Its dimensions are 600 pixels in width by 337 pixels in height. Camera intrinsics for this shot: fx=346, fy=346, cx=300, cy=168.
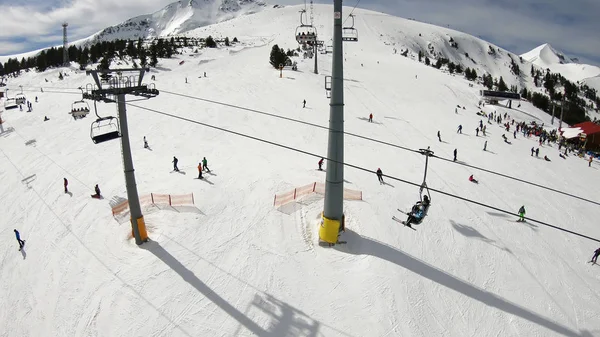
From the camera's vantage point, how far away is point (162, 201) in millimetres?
16500

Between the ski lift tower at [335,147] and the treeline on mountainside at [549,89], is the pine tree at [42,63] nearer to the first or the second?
the ski lift tower at [335,147]

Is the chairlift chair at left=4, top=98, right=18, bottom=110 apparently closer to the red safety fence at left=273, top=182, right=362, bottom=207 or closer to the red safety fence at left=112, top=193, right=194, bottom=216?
the red safety fence at left=112, top=193, right=194, bottom=216

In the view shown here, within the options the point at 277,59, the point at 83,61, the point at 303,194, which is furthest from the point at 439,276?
the point at 83,61

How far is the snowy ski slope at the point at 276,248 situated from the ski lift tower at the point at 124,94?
1.01 meters

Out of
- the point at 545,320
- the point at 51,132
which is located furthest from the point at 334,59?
the point at 51,132

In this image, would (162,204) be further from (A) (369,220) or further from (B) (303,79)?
(B) (303,79)

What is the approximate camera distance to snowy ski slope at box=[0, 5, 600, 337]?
1091 cm

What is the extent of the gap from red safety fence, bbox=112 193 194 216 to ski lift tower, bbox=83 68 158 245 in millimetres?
2600

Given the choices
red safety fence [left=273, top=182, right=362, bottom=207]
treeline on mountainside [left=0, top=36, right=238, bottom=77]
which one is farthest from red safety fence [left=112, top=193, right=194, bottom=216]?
treeline on mountainside [left=0, top=36, right=238, bottom=77]

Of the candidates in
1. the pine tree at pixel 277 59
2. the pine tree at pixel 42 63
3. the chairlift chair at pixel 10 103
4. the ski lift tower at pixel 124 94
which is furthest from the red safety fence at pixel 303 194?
the pine tree at pixel 42 63

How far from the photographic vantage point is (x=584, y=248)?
1563 cm

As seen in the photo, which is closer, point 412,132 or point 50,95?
point 412,132

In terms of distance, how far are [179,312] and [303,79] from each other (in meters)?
38.1

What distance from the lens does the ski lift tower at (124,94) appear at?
12.1m
